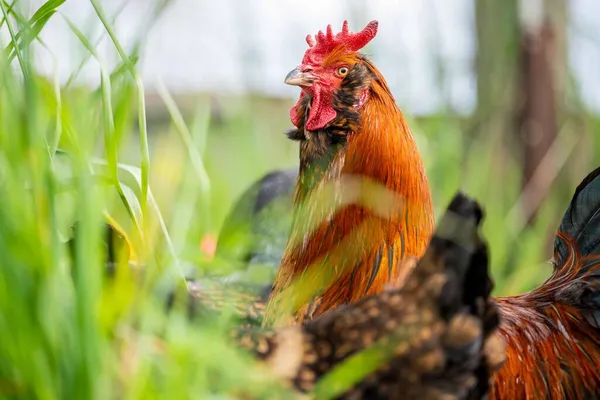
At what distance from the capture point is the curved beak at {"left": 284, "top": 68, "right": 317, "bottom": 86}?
1891mm

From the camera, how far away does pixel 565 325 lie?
1.80 meters

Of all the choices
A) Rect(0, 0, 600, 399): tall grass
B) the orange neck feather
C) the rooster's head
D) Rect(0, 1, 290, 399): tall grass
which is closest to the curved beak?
the rooster's head

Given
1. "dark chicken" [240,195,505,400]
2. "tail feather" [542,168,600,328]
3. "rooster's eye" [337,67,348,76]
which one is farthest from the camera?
"rooster's eye" [337,67,348,76]

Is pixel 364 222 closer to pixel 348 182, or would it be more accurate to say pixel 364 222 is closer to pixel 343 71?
pixel 348 182

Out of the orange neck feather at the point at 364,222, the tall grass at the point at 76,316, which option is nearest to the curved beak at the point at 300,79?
the orange neck feather at the point at 364,222

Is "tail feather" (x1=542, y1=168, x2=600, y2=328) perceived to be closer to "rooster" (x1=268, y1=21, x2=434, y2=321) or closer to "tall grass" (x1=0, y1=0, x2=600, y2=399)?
"rooster" (x1=268, y1=21, x2=434, y2=321)

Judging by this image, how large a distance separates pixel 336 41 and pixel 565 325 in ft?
3.34

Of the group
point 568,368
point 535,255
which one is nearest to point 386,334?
point 568,368

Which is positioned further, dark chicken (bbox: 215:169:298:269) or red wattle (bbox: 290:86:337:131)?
dark chicken (bbox: 215:169:298:269)

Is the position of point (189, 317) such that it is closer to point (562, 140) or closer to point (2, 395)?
point (2, 395)

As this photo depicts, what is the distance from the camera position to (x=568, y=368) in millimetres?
1743

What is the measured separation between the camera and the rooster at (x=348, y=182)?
1.75 meters

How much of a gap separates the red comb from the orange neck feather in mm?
122

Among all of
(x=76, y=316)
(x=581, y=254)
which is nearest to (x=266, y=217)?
(x=581, y=254)
